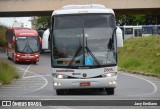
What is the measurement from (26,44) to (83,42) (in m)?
31.8

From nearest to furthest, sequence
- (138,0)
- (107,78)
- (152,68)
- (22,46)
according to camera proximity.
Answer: (107,78) < (152,68) < (22,46) < (138,0)

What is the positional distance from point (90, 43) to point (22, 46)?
31.7m

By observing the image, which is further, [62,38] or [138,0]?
[138,0]

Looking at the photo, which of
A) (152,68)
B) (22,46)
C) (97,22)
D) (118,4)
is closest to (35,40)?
(22,46)

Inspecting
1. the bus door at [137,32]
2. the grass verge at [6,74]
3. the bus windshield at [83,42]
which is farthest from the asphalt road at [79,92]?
the bus door at [137,32]

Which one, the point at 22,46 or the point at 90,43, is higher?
the point at 90,43

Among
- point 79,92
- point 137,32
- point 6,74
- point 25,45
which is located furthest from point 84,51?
point 137,32

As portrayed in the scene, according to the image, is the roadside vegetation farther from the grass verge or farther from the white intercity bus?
the white intercity bus

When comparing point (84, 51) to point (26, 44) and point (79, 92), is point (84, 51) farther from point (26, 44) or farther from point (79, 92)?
point (26, 44)

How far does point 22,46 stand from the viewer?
50.4 meters

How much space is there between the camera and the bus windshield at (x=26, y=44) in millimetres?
50344

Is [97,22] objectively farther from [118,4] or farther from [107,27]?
[118,4]

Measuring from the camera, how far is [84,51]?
63.1 feet

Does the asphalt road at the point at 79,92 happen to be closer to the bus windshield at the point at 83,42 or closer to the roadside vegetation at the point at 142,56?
the bus windshield at the point at 83,42
